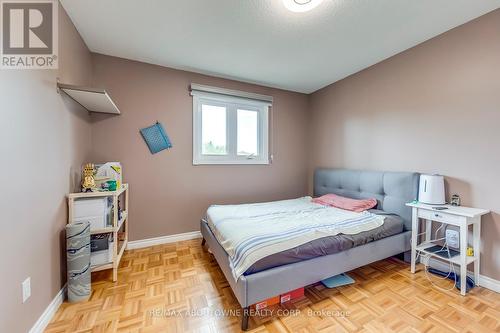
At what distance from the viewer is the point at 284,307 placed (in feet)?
5.36

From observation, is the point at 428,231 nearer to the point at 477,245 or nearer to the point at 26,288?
the point at 477,245

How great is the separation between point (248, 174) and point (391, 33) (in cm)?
244

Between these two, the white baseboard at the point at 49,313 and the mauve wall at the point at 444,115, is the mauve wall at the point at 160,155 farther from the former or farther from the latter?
the mauve wall at the point at 444,115

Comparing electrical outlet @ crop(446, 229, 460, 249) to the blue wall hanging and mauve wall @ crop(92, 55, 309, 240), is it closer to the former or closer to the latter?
mauve wall @ crop(92, 55, 309, 240)

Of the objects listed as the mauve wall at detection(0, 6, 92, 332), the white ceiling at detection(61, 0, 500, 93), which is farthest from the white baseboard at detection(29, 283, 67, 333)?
the white ceiling at detection(61, 0, 500, 93)

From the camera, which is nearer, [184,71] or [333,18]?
[333,18]

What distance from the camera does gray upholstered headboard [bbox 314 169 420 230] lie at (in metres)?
2.28

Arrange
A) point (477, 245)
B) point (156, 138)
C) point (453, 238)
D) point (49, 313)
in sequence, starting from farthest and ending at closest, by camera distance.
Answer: point (156, 138)
point (453, 238)
point (477, 245)
point (49, 313)

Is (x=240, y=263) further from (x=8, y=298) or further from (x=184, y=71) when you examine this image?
(x=184, y=71)

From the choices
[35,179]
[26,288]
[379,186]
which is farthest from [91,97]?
[379,186]

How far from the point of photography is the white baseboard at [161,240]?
2.67 meters

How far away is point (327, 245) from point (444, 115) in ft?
6.02

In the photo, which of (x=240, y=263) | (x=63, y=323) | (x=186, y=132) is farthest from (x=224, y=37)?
(x=63, y=323)

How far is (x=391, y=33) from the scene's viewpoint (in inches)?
81.8
